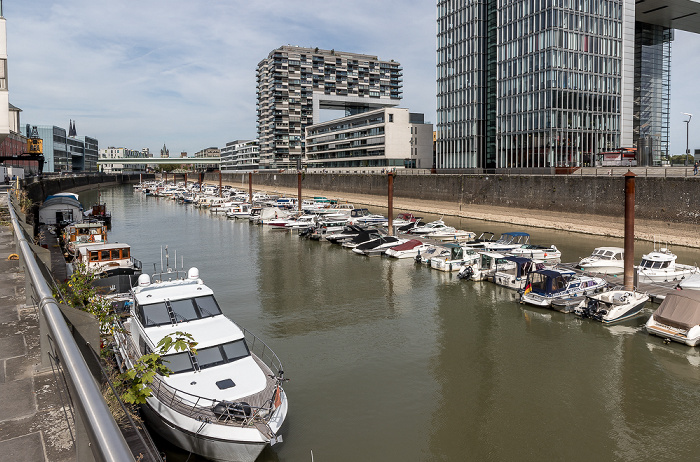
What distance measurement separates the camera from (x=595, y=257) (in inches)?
1268

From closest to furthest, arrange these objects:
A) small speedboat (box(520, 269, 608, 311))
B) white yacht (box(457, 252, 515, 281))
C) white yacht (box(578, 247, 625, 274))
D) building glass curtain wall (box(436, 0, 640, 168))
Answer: small speedboat (box(520, 269, 608, 311))
white yacht (box(578, 247, 625, 274))
white yacht (box(457, 252, 515, 281))
building glass curtain wall (box(436, 0, 640, 168))

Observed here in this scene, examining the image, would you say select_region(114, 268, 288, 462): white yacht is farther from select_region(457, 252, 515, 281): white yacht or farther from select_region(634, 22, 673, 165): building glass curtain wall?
select_region(634, 22, 673, 165): building glass curtain wall

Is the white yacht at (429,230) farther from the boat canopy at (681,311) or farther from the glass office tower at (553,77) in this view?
the glass office tower at (553,77)

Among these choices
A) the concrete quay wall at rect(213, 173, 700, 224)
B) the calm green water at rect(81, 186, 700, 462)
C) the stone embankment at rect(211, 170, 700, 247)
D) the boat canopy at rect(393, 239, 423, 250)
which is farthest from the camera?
the concrete quay wall at rect(213, 173, 700, 224)

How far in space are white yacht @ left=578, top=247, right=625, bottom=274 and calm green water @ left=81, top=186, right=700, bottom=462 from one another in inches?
245

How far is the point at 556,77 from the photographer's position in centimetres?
7712

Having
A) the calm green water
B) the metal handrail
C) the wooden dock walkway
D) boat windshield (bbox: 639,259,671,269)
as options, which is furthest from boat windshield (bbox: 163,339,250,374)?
boat windshield (bbox: 639,259,671,269)

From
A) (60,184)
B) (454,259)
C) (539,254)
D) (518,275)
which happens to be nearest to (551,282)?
(518,275)

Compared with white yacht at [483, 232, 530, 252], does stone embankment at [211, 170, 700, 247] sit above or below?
above

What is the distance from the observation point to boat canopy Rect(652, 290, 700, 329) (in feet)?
67.1

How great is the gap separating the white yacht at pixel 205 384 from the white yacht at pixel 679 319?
53.1ft

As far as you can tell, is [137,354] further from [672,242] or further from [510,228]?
[510,228]

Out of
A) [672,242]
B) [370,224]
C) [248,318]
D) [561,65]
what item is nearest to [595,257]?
[672,242]

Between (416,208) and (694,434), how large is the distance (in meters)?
63.8
